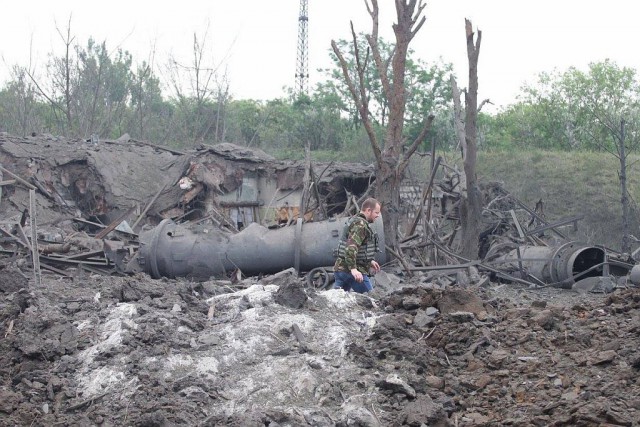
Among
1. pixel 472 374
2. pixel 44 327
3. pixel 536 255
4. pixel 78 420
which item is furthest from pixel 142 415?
pixel 536 255

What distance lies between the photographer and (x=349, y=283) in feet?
27.7

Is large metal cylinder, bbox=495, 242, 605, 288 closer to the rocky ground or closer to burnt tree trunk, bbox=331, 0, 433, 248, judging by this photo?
burnt tree trunk, bbox=331, 0, 433, 248

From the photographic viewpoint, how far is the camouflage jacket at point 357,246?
812cm

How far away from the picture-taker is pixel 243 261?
39.6 feet

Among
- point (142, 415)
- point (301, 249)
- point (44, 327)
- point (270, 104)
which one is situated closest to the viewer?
point (142, 415)

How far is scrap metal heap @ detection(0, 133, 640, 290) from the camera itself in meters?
12.1

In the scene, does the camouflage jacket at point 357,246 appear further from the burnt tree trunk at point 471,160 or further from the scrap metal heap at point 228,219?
the burnt tree trunk at point 471,160

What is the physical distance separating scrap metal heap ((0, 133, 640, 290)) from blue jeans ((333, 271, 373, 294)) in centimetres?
266

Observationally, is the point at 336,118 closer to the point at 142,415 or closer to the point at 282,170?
the point at 282,170

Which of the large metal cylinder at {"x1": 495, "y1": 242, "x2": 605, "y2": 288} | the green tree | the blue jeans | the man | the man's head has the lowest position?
the large metal cylinder at {"x1": 495, "y1": 242, "x2": 605, "y2": 288}

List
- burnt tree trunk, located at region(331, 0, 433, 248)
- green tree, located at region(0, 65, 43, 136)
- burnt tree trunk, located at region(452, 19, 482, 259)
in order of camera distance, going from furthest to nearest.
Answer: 1. green tree, located at region(0, 65, 43, 136)
2. burnt tree trunk, located at region(452, 19, 482, 259)
3. burnt tree trunk, located at region(331, 0, 433, 248)

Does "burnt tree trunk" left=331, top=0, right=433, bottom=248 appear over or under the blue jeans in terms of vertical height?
over

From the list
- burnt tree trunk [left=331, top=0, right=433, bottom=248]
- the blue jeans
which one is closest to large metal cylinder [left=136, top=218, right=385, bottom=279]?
burnt tree trunk [left=331, top=0, right=433, bottom=248]

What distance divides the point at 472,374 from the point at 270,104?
34.6 m
